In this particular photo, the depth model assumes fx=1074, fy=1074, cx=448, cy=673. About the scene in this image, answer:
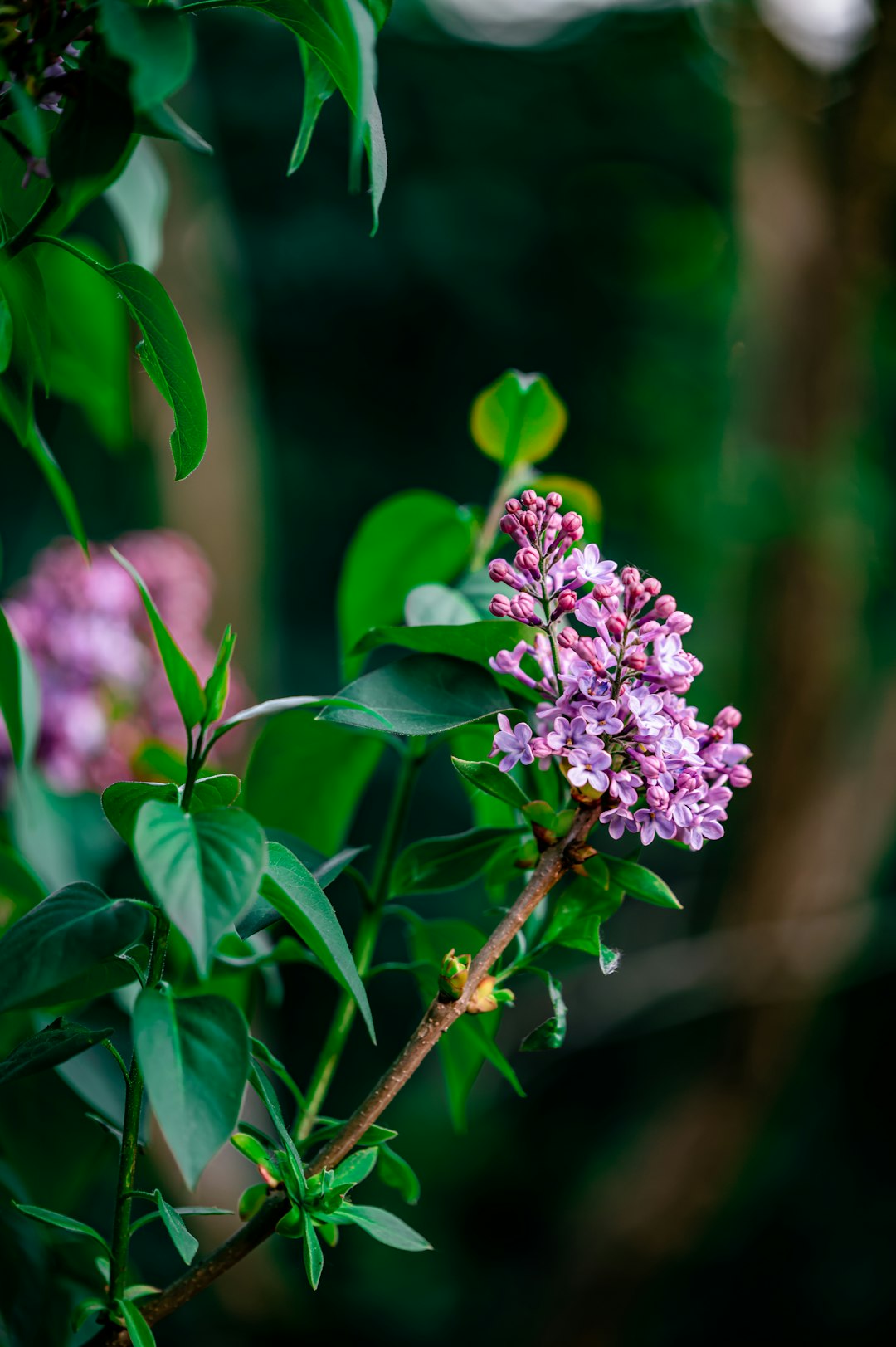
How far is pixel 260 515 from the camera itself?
1.53 m

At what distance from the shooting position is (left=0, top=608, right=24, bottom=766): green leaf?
292 millimetres

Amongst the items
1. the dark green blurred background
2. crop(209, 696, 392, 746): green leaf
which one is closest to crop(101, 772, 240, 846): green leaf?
crop(209, 696, 392, 746): green leaf

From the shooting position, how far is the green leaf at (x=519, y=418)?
0.38 metres

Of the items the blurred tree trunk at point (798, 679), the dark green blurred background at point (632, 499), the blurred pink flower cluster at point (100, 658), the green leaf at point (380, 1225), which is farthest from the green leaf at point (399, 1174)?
the blurred tree trunk at point (798, 679)

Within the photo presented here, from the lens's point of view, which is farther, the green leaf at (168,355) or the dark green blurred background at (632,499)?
the dark green blurred background at (632,499)

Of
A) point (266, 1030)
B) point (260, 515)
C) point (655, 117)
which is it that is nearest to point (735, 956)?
point (266, 1030)

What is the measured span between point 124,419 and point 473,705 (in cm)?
30

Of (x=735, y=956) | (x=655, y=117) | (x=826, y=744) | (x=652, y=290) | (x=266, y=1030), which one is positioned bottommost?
(x=266, y=1030)

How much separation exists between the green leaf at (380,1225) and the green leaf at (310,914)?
0.05 m

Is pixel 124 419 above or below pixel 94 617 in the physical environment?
above

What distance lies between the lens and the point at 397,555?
39 centimetres

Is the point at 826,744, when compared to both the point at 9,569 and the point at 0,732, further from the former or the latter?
the point at 9,569

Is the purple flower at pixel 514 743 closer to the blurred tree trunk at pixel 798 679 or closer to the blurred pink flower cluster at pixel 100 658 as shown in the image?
the blurred pink flower cluster at pixel 100 658

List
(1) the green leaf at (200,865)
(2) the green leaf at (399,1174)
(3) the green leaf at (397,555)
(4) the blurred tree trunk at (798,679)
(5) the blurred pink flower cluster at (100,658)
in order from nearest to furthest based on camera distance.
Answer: (1) the green leaf at (200,865)
(2) the green leaf at (399,1174)
(3) the green leaf at (397,555)
(5) the blurred pink flower cluster at (100,658)
(4) the blurred tree trunk at (798,679)
